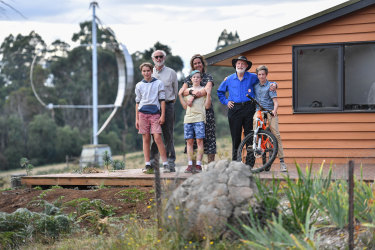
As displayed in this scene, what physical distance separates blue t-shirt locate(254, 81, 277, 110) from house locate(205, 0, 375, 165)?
233 cm

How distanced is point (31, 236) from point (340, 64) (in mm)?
6320

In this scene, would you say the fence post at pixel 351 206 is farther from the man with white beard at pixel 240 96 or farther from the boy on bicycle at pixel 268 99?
the man with white beard at pixel 240 96

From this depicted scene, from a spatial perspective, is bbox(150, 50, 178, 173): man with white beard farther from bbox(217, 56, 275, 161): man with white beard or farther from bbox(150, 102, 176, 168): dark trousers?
bbox(217, 56, 275, 161): man with white beard

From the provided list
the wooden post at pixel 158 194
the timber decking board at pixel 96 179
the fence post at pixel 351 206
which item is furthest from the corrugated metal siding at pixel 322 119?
the fence post at pixel 351 206

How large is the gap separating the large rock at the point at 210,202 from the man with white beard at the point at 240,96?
2.93 metres

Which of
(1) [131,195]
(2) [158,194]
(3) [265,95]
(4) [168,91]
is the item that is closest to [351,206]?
(2) [158,194]

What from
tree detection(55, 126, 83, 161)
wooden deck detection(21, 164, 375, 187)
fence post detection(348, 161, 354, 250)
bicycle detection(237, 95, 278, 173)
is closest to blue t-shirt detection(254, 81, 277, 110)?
bicycle detection(237, 95, 278, 173)

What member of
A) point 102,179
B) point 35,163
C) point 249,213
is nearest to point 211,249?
point 249,213

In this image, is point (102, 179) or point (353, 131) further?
point (353, 131)

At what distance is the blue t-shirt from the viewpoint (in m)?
8.46

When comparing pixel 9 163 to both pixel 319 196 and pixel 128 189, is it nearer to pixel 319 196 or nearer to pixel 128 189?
pixel 128 189

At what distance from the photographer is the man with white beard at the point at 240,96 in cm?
849

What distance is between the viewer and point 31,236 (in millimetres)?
6938

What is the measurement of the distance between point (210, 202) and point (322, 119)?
5828 mm
